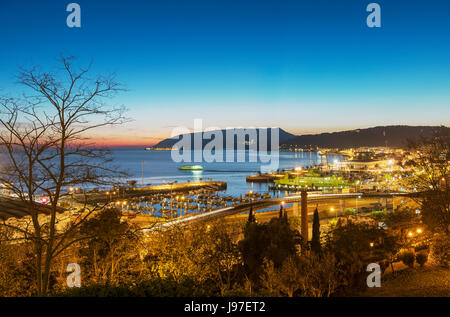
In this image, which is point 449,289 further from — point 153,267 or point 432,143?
point 153,267

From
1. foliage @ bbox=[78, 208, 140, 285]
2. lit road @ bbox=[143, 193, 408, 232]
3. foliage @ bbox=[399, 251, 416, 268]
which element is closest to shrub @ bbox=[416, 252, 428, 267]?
foliage @ bbox=[399, 251, 416, 268]

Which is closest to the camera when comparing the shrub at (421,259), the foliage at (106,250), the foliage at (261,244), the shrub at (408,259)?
the foliage at (106,250)

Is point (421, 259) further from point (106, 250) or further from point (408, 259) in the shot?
point (106, 250)

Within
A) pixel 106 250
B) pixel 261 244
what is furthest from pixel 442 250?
pixel 106 250

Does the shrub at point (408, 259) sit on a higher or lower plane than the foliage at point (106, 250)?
lower

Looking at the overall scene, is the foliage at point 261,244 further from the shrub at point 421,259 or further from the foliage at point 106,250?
the shrub at point 421,259

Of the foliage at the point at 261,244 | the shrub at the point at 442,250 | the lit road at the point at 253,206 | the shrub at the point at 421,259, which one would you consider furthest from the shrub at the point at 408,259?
the lit road at the point at 253,206

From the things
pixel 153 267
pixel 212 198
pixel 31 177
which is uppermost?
pixel 31 177

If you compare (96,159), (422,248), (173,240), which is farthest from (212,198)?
(96,159)

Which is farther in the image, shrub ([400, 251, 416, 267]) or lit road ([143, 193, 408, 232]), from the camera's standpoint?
lit road ([143, 193, 408, 232])

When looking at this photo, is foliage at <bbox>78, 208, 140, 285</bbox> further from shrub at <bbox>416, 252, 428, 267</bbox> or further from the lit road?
shrub at <bbox>416, 252, 428, 267</bbox>

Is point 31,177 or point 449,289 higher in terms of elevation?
point 31,177
